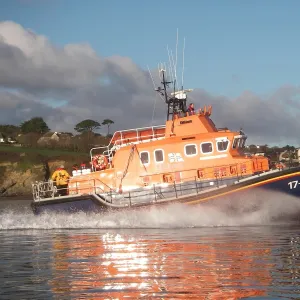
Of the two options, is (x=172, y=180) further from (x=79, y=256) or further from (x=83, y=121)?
(x=83, y=121)

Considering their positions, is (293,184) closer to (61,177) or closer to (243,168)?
(243,168)

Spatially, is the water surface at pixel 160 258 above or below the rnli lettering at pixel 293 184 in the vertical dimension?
below

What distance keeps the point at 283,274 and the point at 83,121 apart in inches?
3440

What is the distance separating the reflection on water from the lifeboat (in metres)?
2.89

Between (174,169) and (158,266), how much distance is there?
8716 mm

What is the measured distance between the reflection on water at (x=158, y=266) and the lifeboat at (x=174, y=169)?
9.48 ft

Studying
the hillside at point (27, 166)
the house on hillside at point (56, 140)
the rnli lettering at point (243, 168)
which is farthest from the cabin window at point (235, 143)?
the house on hillside at point (56, 140)

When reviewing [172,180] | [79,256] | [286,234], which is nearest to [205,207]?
[172,180]

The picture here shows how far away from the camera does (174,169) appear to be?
17438mm

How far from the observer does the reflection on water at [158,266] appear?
7008 mm

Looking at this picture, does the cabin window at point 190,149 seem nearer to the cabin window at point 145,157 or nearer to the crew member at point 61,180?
the cabin window at point 145,157

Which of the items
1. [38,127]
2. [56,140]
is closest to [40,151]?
[56,140]

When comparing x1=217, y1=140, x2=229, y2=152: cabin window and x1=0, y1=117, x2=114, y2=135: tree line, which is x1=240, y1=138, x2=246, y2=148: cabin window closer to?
x1=217, y1=140, x2=229, y2=152: cabin window

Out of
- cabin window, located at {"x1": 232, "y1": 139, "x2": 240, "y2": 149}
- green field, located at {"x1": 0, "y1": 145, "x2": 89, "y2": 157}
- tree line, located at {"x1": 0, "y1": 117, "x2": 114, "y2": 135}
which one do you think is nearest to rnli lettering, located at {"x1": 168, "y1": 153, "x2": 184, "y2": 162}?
cabin window, located at {"x1": 232, "y1": 139, "x2": 240, "y2": 149}
